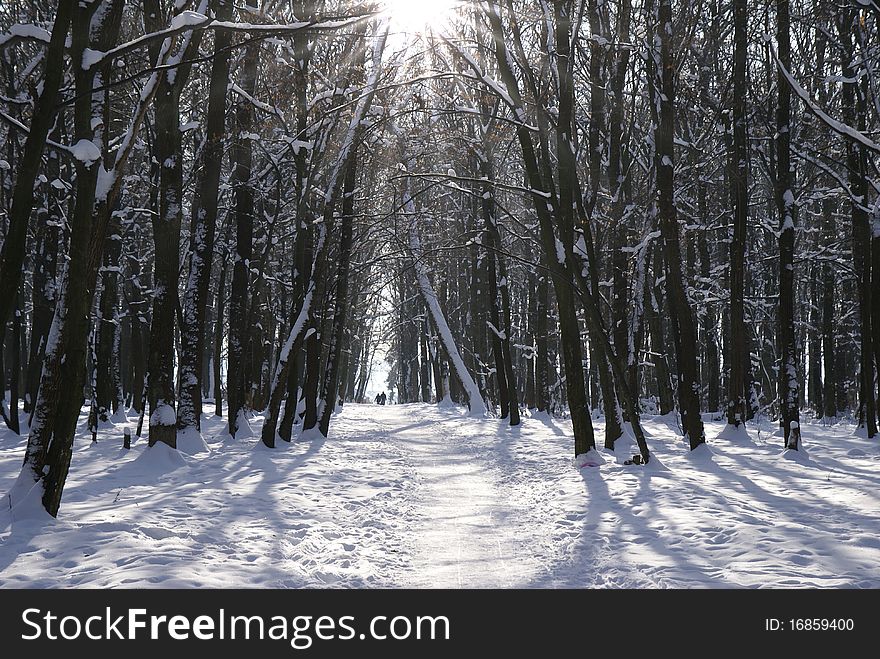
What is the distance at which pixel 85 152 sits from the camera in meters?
7.46

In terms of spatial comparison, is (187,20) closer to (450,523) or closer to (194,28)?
(194,28)

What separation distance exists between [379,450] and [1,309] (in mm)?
10695

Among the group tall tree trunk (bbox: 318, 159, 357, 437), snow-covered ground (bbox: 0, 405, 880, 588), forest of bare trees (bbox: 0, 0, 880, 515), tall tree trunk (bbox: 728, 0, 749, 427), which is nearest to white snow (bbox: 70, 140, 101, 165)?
forest of bare trees (bbox: 0, 0, 880, 515)

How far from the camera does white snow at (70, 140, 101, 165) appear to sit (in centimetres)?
743

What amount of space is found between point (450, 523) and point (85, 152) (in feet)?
18.2

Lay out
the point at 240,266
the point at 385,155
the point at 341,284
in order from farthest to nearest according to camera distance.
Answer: the point at 341,284
the point at 385,155
the point at 240,266

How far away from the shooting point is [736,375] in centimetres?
1614

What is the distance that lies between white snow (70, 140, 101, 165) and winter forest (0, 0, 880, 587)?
0.10 feet

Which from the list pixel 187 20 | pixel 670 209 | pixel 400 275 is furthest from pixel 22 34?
pixel 670 209

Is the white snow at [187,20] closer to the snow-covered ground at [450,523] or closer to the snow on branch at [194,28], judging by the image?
the snow on branch at [194,28]

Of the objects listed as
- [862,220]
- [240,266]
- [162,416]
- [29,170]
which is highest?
[862,220]

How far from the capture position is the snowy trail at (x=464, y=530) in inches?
243

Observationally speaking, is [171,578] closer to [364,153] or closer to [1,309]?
[1,309]

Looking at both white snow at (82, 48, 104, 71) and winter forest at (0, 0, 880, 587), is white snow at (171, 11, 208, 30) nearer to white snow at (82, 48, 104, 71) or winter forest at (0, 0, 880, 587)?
winter forest at (0, 0, 880, 587)
